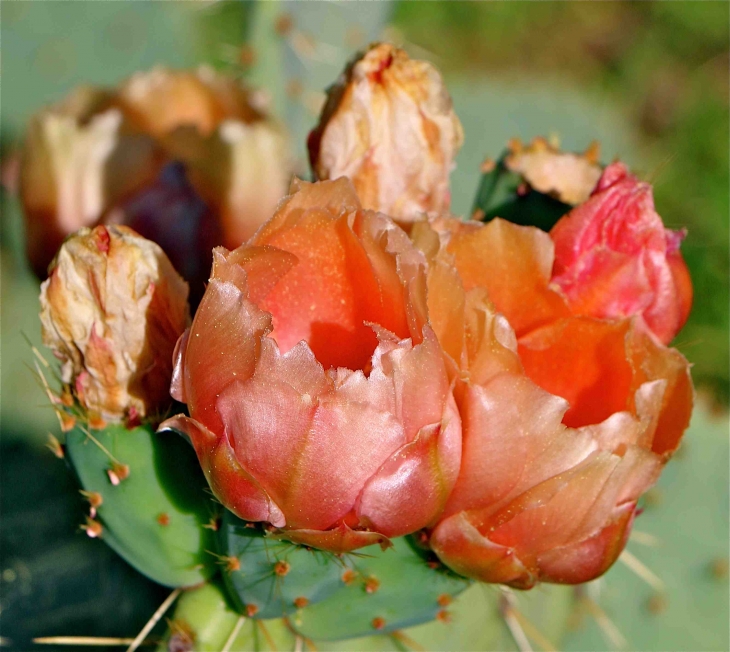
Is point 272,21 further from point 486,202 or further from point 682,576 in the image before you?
point 682,576

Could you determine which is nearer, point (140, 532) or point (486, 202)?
point (140, 532)

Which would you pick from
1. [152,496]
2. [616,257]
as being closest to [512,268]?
[616,257]


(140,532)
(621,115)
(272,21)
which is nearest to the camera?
(140,532)

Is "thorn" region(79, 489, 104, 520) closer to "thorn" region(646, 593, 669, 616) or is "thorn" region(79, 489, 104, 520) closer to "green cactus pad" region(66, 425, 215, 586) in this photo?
"green cactus pad" region(66, 425, 215, 586)

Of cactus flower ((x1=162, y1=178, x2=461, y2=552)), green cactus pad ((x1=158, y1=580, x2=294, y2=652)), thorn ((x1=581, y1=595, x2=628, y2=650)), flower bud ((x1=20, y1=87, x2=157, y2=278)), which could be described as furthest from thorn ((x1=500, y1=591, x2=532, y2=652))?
flower bud ((x1=20, y1=87, x2=157, y2=278))

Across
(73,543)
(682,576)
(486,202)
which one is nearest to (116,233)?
(486,202)

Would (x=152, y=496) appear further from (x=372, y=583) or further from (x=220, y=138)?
(x=220, y=138)
